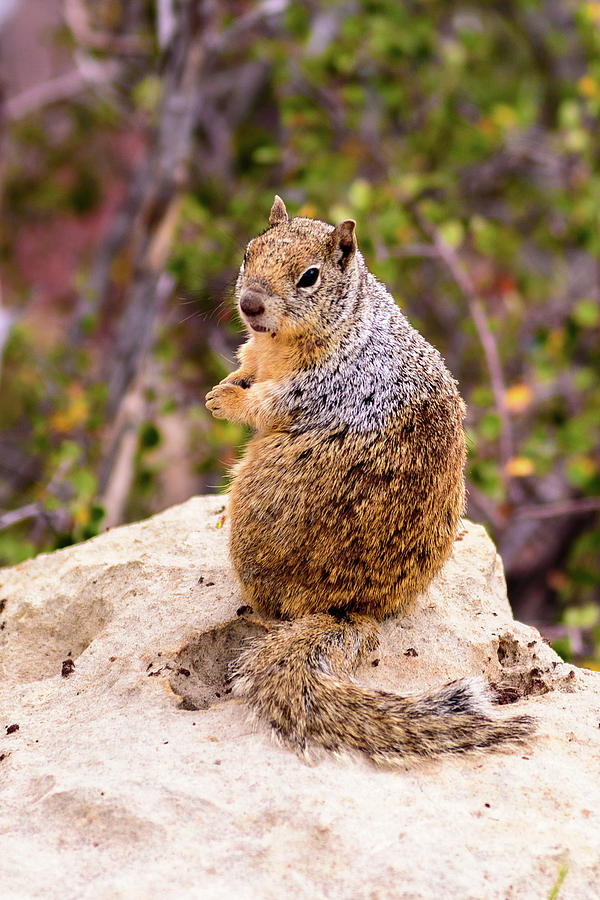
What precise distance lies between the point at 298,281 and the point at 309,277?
0.06 meters

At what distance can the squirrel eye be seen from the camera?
11.7ft

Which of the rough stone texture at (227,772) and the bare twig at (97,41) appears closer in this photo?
the rough stone texture at (227,772)

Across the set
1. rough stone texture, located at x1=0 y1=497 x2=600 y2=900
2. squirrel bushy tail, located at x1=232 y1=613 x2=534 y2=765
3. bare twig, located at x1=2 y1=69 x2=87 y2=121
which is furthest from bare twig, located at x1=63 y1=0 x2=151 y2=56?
squirrel bushy tail, located at x1=232 y1=613 x2=534 y2=765

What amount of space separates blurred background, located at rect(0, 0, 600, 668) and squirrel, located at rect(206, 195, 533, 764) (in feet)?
1.65

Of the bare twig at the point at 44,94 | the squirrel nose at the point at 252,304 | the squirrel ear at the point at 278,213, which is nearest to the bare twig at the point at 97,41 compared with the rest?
the bare twig at the point at 44,94

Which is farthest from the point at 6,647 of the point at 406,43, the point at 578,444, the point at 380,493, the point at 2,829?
the point at 406,43

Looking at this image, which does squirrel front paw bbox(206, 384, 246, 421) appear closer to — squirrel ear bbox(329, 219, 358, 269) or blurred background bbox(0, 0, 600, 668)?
blurred background bbox(0, 0, 600, 668)

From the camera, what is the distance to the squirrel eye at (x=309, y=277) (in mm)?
3568

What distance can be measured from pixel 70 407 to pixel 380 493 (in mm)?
4381

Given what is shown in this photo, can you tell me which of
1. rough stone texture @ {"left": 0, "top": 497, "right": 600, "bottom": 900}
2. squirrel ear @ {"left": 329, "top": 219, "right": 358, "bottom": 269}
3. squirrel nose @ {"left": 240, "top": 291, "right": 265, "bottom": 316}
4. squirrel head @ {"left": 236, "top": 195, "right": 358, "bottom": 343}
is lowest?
rough stone texture @ {"left": 0, "top": 497, "right": 600, "bottom": 900}

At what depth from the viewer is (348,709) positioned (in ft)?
9.90

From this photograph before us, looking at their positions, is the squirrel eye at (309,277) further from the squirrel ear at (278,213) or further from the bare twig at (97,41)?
the bare twig at (97,41)

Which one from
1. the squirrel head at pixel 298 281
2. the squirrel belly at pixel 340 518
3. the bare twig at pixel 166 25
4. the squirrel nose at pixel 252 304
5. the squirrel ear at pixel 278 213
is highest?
the bare twig at pixel 166 25

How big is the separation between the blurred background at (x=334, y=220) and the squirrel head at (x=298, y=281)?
40 cm
